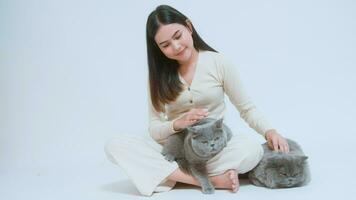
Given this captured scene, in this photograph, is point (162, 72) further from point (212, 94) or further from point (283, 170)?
point (283, 170)

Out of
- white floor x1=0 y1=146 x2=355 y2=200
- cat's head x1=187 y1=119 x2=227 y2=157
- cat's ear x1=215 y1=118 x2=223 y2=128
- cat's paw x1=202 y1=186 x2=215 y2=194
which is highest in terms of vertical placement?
cat's ear x1=215 y1=118 x2=223 y2=128

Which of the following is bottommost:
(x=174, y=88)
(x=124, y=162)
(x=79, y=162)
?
(x=79, y=162)

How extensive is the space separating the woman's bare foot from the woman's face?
0.45 metres

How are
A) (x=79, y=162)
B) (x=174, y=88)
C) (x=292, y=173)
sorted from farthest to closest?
(x=79, y=162) → (x=174, y=88) → (x=292, y=173)

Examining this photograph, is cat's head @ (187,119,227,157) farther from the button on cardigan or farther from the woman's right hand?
the button on cardigan

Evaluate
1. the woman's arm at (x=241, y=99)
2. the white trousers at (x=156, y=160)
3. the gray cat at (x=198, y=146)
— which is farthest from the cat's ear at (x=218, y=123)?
the woman's arm at (x=241, y=99)

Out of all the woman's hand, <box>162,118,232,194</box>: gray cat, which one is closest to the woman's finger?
the woman's hand

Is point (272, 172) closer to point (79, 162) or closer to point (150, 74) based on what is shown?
point (150, 74)

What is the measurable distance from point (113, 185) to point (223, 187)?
0.46m

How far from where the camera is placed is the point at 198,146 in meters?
2.18

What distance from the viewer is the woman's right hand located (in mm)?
2199

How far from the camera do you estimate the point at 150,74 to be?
2.41 m

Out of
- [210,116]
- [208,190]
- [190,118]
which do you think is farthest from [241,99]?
[208,190]

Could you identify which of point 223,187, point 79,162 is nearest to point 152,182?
point 223,187
